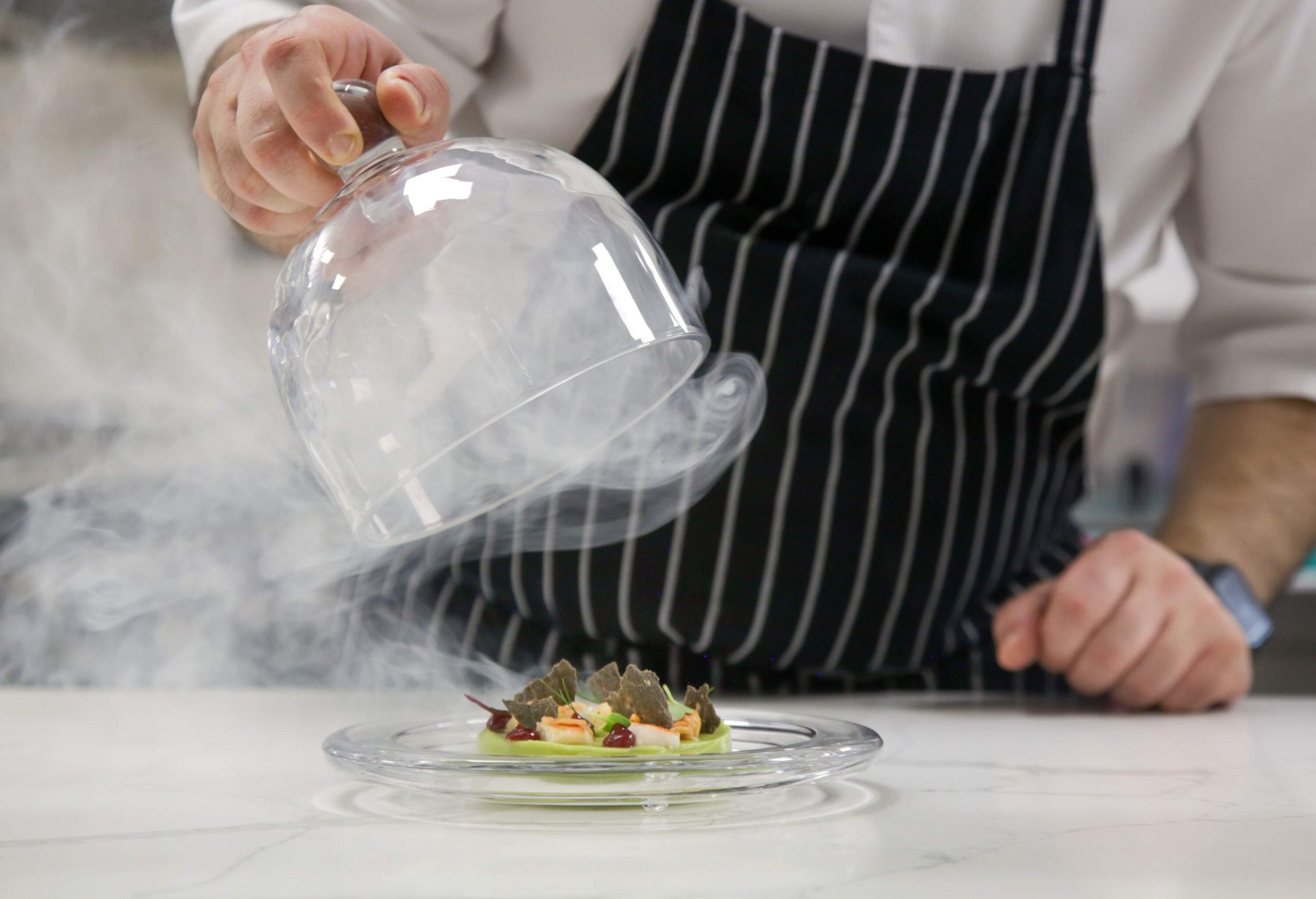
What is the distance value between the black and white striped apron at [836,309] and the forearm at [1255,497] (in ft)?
0.74

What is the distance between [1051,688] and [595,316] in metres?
0.89

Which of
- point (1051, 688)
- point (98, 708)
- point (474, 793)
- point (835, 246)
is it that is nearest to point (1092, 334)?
point (835, 246)

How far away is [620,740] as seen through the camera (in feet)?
2.08

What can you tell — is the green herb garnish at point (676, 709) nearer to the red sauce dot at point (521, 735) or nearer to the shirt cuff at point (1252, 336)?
the red sauce dot at point (521, 735)

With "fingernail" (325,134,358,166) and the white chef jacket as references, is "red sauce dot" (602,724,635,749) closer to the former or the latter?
"fingernail" (325,134,358,166)

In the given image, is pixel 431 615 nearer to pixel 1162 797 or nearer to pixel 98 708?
pixel 98 708

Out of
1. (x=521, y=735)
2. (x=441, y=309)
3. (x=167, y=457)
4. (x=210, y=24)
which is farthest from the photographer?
(x=167, y=457)

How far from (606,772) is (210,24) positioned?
0.73 m

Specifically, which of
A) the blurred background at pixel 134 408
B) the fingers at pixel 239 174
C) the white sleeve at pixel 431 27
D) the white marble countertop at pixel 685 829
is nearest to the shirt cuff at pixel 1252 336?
the blurred background at pixel 134 408

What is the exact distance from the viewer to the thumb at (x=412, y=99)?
639 mm

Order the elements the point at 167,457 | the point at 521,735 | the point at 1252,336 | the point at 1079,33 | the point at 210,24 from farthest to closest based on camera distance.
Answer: the point at 1252,336 < the point at 167,457 < the point at 1079,33 < the point at 210,24 < the point at 521,735

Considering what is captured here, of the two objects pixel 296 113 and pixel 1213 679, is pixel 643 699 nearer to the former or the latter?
pixel 296 113

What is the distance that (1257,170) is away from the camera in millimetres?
1268

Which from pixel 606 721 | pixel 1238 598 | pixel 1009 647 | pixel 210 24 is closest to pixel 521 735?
pixel 606 721
